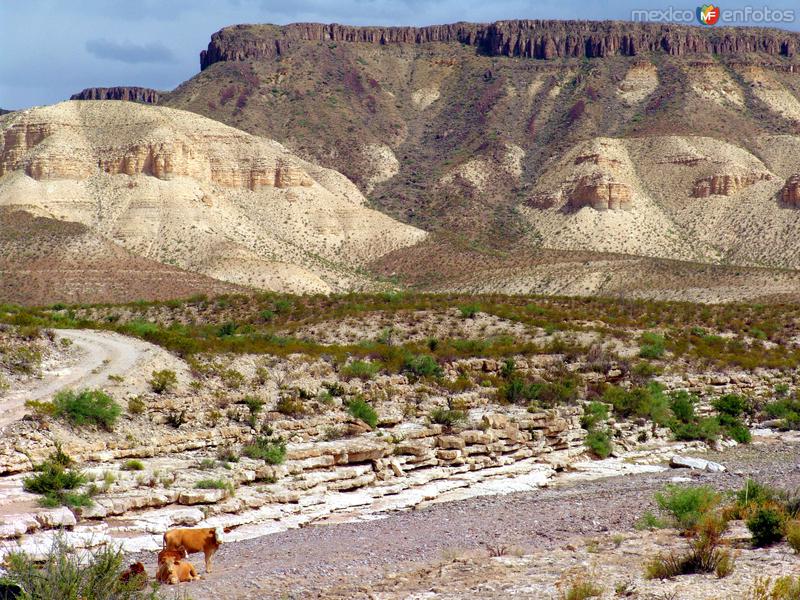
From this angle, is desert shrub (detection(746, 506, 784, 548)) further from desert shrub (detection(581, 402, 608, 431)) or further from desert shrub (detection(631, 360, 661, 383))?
desert shrub (detection(631, 360, 661, 383))

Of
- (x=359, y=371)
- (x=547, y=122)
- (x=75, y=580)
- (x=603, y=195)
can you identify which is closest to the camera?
(x=75, y=580)

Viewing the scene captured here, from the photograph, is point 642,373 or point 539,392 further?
point 642,373

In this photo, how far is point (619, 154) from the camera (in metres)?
127

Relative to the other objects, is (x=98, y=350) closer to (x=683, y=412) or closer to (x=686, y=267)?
(x=683, y=412)

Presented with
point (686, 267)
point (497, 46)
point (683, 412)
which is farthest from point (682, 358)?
point (497, 46)

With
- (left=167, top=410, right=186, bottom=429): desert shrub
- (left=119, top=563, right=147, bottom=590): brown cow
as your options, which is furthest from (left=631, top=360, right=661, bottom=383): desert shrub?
(left=119, top=563, right=147, bottom=590): brown cow

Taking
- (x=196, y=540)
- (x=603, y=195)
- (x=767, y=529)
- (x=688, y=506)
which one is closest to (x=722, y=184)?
(x=603, y=195)

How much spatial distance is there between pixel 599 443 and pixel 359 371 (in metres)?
6.57

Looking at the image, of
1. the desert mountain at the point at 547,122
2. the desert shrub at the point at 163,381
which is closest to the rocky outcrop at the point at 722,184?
the desert mountain at the point at 547,122

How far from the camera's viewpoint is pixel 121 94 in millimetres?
193875

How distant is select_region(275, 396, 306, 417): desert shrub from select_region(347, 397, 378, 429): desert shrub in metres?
1.17

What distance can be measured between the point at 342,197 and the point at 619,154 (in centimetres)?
3529

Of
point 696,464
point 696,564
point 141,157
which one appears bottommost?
point 696,464

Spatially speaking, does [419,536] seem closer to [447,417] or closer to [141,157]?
[447,417]
